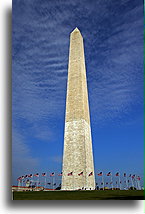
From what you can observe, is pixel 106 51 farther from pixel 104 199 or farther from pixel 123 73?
pixel 104 199

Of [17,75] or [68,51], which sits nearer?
[17,75]

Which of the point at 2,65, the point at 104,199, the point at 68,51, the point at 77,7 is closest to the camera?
the point at 104,199

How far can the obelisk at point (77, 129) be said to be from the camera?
9.75m

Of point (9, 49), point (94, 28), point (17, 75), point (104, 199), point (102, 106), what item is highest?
point (94, 28)

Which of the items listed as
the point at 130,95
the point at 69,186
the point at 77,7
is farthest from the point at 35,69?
the point at 69,186

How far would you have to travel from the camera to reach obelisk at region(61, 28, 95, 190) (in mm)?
9750

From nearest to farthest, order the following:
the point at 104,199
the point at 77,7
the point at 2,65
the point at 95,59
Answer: the point at 104,199 < the point at 2,65 < the point at 77,7 < the point at 95,59

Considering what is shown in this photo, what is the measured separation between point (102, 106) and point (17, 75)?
115 inches

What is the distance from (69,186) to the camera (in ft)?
31.8

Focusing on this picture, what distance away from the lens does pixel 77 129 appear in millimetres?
10664

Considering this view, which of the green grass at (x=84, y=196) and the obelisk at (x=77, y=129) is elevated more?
the obelisk at (x=77, y=129)

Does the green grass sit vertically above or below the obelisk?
below

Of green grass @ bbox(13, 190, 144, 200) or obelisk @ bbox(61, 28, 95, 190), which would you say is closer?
green grass @ bbox(13, 190, 144, 200)

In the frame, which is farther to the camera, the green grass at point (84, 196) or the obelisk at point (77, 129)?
the obelisk at point (77, 129)
